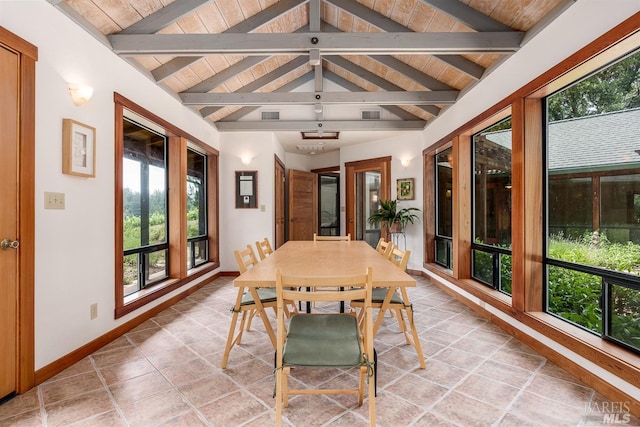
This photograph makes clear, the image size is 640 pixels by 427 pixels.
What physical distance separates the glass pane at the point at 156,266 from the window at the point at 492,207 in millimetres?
4058

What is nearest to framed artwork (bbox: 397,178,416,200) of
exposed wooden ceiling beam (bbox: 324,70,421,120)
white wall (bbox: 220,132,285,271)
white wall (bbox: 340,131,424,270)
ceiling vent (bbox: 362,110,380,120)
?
white wall (bbox: 340,131,424,270)

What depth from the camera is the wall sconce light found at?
2270mm

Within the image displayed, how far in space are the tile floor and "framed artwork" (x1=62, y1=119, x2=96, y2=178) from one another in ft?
4.85

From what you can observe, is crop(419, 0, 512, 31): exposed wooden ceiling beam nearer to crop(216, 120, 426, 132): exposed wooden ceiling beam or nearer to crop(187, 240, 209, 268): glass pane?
crop(216, 120, 426, 132): exposed wooden ceiling beam

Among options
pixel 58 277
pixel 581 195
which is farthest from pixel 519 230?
pixel 58 277

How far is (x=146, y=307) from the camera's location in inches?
127

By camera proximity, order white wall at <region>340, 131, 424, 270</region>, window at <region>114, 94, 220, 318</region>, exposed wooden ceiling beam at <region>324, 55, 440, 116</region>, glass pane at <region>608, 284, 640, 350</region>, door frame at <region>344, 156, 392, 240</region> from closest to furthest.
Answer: glass pane at <region>608, 284, 640, 350</region>
window at <region>114, 94, 220, 318</region>
exposed wooden ceiling beam at <region>324, 55, 440, 116</region>
white wall at <region>340, 131, 424, 270</region>
door frame at <region>344, 156, 392, 240</region>

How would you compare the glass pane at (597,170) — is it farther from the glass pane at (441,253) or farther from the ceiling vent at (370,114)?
the ceiling vent at (370,114)

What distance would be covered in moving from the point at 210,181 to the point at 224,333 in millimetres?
3067

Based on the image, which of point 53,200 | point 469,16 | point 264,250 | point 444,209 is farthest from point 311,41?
point 444,209

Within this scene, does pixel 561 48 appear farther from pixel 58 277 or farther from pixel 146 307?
pixel 146 307

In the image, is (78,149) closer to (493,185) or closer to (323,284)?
(323,284)

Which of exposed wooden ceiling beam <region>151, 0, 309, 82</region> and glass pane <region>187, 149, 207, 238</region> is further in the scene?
glass pane <region>187, 149, 207, 238</region>

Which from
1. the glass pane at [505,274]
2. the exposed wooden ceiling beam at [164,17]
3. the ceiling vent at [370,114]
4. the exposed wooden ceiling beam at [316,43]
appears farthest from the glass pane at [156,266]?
the glass pane at [505,274]
